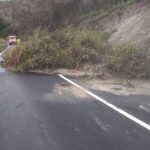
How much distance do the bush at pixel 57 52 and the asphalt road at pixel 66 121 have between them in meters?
4.61

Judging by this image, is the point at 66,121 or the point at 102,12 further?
the point at 102,12

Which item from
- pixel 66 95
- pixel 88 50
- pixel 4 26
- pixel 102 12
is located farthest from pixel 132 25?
pixel 4 26

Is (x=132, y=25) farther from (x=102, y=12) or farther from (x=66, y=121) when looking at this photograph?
(x=66, y=121)

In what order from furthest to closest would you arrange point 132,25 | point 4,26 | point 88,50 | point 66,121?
1. point 4,26
2. point 132,25
3. point 88,50
4. point 66,121

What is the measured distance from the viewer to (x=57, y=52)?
59.3 feet

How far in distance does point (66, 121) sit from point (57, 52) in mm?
9548

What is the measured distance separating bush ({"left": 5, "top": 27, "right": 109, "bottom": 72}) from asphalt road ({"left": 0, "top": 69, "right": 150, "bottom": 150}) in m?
4.61

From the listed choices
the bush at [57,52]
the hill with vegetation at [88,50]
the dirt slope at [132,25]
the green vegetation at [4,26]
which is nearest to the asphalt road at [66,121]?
the hill with vegetation at [88,50]

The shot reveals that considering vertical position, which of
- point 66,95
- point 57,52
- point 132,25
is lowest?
point 66,95

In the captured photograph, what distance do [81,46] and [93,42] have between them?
0.92 m

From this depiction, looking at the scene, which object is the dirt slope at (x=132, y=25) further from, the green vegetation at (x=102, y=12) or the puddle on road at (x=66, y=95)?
the puddle on road at (x=66, y=95)

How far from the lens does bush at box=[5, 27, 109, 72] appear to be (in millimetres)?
17984

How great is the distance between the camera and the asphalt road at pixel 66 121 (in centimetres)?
711

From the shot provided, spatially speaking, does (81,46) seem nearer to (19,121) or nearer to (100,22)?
(19,121)
